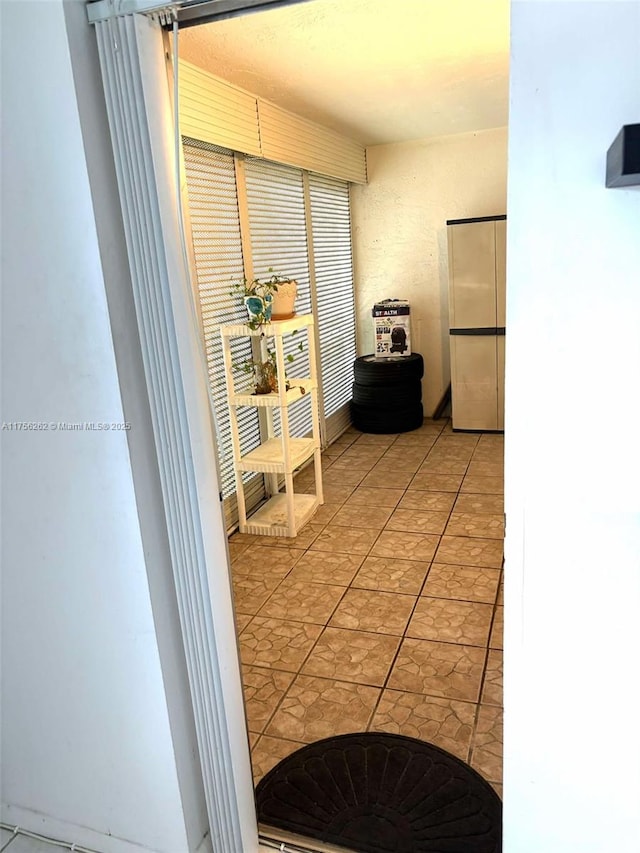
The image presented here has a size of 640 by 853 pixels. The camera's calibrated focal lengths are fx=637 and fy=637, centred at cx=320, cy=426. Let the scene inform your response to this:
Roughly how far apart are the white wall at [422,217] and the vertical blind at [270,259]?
193 mm

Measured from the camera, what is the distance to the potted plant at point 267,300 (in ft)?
11.4

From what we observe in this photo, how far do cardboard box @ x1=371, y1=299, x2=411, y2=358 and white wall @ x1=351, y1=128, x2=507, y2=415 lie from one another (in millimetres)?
284

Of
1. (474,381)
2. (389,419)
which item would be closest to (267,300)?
(389,419)

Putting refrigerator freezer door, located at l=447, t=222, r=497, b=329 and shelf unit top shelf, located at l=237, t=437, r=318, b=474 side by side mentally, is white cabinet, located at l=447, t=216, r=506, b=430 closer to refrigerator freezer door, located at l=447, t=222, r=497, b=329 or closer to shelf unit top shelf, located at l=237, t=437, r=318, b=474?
refrigerator freezer door, located at l=447, t=222, r=497, b=329

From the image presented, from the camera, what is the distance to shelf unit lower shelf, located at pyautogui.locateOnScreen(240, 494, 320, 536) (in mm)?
3781

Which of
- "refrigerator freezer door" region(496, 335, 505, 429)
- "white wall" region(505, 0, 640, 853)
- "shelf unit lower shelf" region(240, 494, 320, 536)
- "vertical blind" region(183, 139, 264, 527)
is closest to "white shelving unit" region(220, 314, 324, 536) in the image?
"shelf unit lower shelf" region(240, 494, 320, 536)

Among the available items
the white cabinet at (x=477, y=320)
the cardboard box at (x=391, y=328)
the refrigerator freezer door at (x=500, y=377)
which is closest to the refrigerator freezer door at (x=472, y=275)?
the white cabinet at (x=477, y=320)

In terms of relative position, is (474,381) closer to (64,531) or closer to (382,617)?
(382,617)

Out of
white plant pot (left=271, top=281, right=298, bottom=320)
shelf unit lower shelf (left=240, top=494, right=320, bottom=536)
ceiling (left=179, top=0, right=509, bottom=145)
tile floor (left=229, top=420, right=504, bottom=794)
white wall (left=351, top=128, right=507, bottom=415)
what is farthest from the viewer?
white wall (left=351, top=128, right=507, bottom=415)

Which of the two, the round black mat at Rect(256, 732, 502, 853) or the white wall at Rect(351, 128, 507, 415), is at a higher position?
the white wall at Rect(351, 128, 507, 415)

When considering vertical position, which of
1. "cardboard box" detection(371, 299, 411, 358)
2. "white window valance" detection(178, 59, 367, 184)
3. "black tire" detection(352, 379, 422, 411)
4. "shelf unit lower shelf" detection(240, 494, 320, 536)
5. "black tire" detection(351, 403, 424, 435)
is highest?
"white window valance" detection(178, 59, 367, 184)

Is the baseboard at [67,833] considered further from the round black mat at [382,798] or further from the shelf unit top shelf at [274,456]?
the shelf unit top shelf at [274,456]

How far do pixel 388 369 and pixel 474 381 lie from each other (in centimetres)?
73

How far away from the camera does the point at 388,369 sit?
5473 mm
